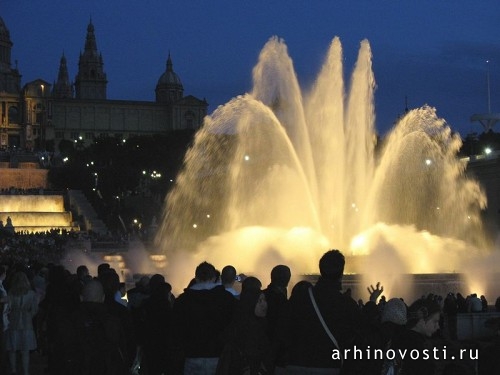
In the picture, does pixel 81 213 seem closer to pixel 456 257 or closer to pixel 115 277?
pixel 456 257

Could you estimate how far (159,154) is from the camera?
9719 cm

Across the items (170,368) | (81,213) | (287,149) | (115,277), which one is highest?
(81,213)

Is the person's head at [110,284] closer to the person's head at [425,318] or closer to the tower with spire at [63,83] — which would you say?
the person's head at [425,318]

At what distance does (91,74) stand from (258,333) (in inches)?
6775

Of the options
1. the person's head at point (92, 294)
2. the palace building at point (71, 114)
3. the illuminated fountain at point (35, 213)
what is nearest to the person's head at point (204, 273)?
the person's head at point (92, 294)

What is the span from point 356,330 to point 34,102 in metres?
145

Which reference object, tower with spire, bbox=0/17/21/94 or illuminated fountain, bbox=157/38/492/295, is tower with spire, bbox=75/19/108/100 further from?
illuminated fountain, bbox=157/38/492/295

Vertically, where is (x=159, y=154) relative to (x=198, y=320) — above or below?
above

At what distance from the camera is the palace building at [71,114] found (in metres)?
146

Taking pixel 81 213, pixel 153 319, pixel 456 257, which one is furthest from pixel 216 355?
pixel 81 213

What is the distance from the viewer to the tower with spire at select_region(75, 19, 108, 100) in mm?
175125

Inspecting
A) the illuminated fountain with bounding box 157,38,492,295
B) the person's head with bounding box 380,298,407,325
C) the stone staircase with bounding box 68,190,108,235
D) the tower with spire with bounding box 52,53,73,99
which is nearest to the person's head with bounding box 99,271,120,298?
the person's head with bounding box 380,298,407,325

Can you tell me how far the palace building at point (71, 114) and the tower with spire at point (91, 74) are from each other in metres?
0.25

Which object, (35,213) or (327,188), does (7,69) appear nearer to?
(35,213)
